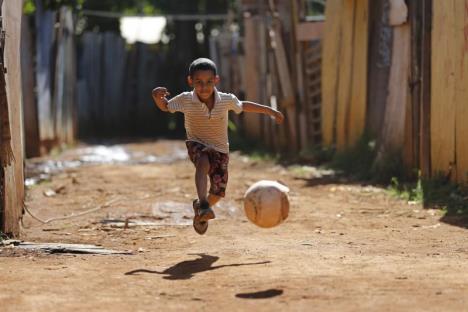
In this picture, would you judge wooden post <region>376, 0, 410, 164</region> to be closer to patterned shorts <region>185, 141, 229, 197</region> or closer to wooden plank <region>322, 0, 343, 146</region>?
wooden plank <region>322, 0, 343, 146</region>

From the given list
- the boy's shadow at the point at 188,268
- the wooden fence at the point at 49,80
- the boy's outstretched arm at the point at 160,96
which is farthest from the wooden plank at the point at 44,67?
the boy's shadow at the point at 188,268

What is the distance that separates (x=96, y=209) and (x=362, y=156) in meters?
4.26

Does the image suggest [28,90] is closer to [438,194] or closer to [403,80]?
[403,80]

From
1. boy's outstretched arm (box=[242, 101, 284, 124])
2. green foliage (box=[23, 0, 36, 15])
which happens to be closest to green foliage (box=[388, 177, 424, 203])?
boy's outstretched arm (box=[242, 101, 284, 124])

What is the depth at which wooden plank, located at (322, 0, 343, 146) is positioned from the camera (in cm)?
1267

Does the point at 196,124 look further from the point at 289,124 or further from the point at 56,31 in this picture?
the point at 56,31

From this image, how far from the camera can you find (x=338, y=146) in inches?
500

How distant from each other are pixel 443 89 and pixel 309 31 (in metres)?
4.81

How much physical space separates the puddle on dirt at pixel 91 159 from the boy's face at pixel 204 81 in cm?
504

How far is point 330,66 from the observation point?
1298 centimetres

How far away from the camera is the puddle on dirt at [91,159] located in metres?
12.7

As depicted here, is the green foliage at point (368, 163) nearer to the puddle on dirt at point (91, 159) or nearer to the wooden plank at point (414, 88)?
the wooden plank at point (414, 88)

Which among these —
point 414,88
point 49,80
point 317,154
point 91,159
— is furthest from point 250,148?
point 414,88

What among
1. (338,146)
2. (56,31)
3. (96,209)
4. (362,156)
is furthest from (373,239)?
(56,31)
